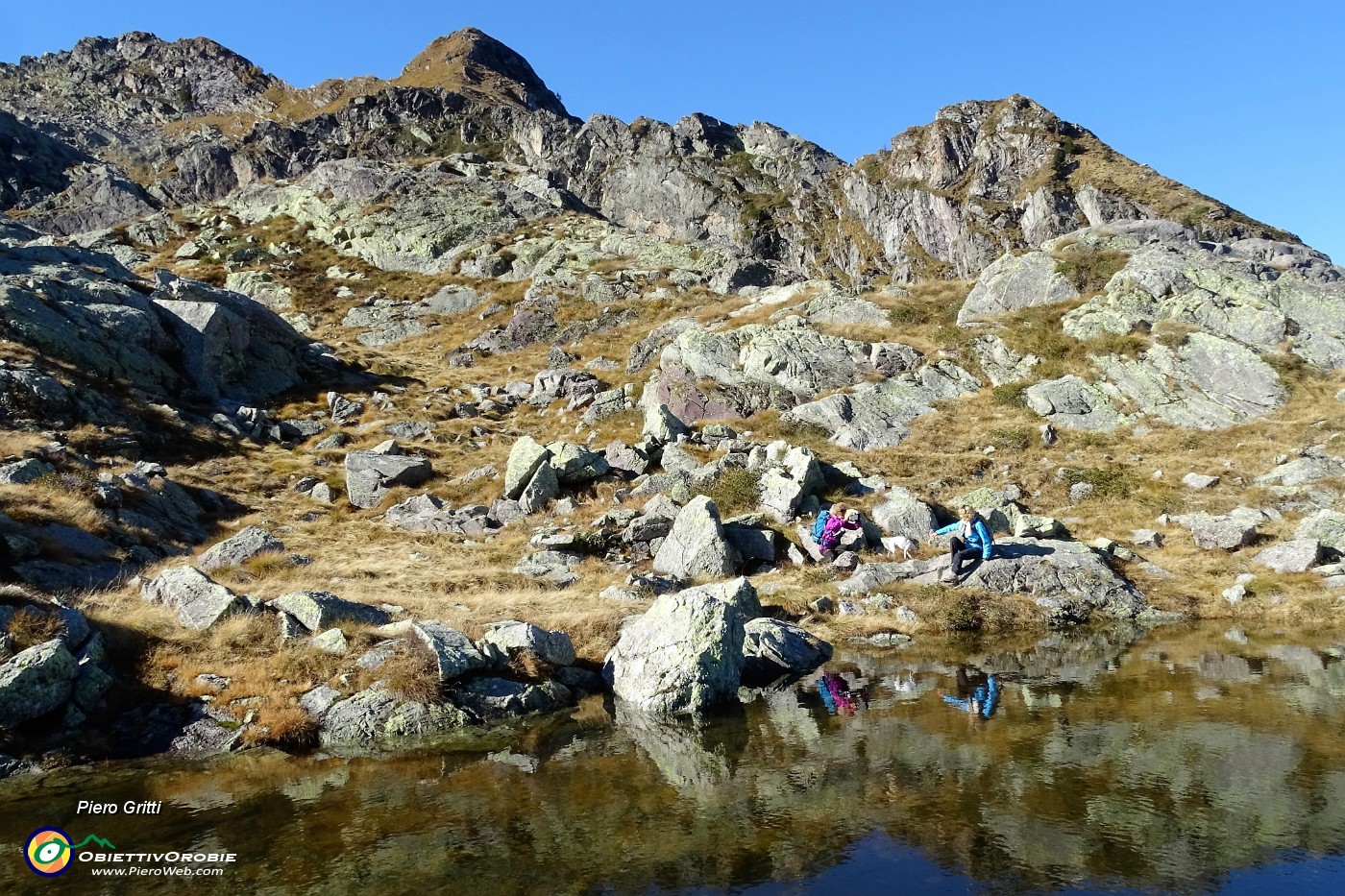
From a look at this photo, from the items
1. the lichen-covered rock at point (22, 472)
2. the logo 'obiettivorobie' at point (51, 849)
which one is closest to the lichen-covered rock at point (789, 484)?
the logo 'obiettivorobie' at point (51, 849)

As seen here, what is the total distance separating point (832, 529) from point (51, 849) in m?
23.1

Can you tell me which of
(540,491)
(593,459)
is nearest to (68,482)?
(540,491)

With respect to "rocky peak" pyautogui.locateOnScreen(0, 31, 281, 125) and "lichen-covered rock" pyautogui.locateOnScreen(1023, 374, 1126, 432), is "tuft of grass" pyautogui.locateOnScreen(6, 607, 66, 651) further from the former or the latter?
"rocky peak" pyautogui.locateOnScreen(0, 31, 281, 125)

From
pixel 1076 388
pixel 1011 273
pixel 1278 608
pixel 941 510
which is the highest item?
pixel 1011 273

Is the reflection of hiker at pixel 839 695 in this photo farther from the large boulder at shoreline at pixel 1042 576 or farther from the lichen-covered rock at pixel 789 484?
the lichen-covered rock at pixel 789 484

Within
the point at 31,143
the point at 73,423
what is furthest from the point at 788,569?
the point at 31,143

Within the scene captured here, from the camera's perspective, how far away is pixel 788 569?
26.3 m

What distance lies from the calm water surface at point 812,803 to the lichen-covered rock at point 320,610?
4.49m

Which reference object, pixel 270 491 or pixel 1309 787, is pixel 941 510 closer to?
pixel 1309 787

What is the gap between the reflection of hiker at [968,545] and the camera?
2369cm

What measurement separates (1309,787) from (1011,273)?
50.0 m

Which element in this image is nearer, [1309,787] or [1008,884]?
[1008,884]

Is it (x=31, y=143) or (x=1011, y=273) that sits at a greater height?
(x=31, y=143)

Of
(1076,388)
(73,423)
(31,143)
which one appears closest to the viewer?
(73,423)
